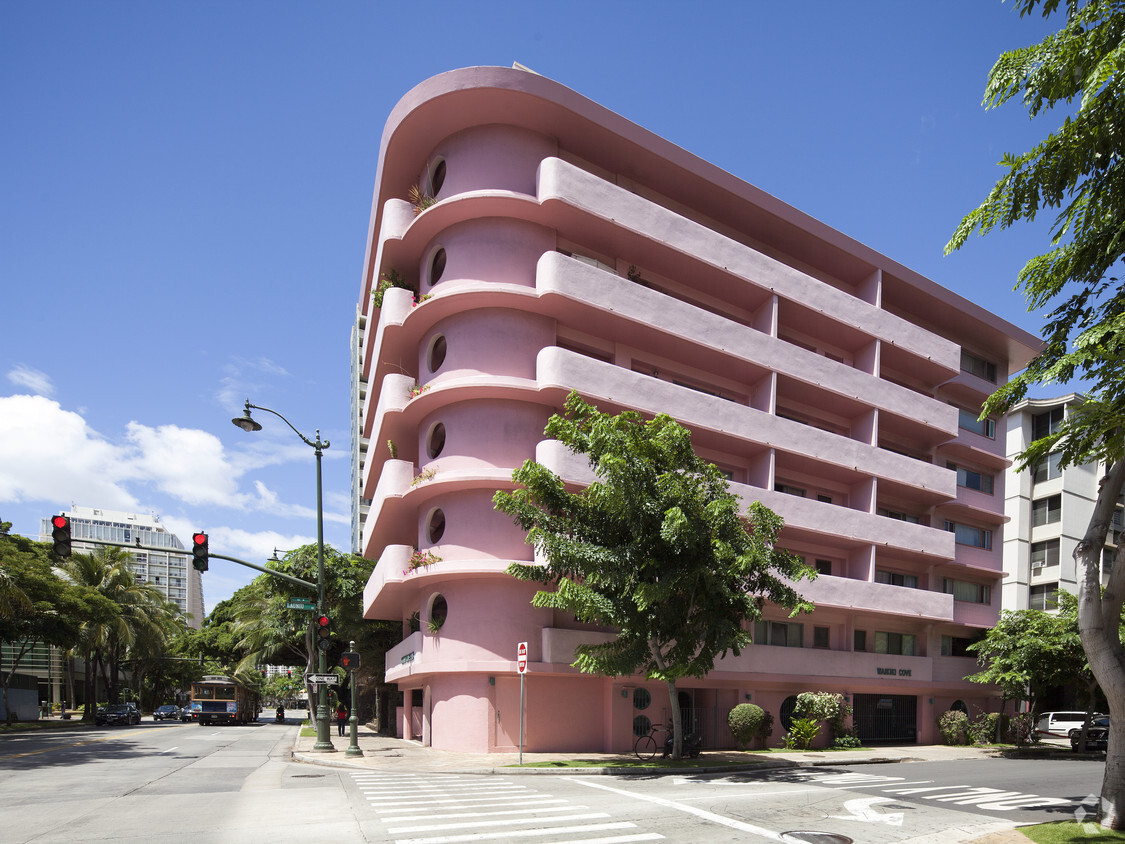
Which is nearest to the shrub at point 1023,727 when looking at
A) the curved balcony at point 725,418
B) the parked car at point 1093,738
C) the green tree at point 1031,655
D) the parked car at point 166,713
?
the green tree at point 1031,655

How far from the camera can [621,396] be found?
87.4ft

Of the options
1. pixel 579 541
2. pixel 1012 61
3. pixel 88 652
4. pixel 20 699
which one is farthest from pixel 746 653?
pixel 20 699

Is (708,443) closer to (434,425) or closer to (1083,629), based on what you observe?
(434,425)

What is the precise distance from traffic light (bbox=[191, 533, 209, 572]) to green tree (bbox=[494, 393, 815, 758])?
8.29m

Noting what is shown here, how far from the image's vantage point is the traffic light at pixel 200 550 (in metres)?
21.8

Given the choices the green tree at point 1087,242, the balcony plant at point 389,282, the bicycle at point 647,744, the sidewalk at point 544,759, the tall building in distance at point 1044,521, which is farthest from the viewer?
the tall building in distance at point 1044,521

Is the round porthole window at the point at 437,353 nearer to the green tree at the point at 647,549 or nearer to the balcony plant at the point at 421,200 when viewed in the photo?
the balcony plant at the point at 421,200

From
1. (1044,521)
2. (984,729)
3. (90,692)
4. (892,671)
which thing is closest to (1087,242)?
(892,671)

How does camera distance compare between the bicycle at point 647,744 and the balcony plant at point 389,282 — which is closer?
the bicycle at point 647,744

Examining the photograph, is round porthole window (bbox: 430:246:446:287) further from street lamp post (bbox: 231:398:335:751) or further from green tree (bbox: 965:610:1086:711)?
green tree (bbox: 965:610:1086:711)

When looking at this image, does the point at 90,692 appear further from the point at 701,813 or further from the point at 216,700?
the point at 701,813

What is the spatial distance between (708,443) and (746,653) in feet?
25.5

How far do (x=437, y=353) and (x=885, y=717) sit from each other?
24188mm

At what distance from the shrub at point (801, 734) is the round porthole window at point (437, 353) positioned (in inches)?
717
